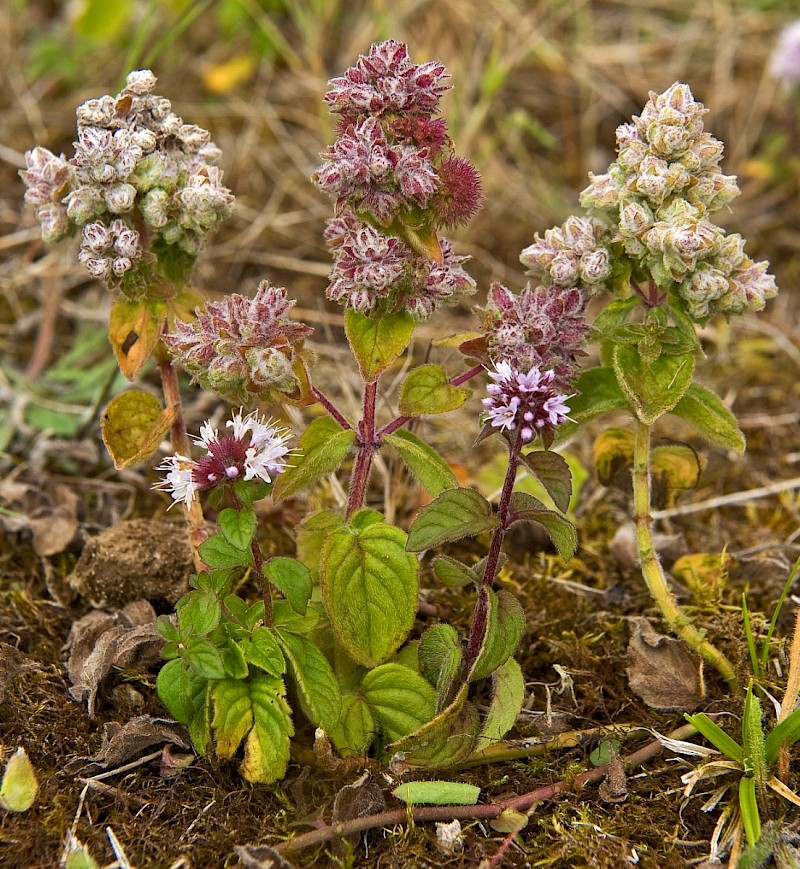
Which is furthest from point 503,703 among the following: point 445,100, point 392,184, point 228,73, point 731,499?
point 228,73

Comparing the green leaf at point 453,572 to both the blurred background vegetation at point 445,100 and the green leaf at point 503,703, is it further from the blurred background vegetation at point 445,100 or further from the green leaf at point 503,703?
the blurred background vegetation at point 445,100

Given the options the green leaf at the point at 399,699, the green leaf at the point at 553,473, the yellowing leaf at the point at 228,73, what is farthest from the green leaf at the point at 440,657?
the yellowing leaf at the point at 228,73

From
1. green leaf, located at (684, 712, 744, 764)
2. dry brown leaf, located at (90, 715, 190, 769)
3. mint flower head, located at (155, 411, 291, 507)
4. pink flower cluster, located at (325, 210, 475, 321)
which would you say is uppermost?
pink flower cluster, located at (325, 210, 475, 321)

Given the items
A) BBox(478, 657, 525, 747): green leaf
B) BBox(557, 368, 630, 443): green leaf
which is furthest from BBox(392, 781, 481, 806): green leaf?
BBox(557, 368, 630, 443): green leaf

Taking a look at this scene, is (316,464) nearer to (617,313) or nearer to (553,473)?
(553,473)

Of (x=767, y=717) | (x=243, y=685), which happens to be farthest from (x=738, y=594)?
(x=243, y=685)

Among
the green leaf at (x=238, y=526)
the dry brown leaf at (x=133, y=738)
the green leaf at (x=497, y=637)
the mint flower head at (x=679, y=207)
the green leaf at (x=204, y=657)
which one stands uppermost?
the mint flower head at (x=679, y=207)

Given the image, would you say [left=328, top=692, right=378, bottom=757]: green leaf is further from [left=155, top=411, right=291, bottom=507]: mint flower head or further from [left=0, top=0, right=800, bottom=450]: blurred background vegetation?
[left=0, top=0, right=800, bottom=450]: blurred background vegetation
